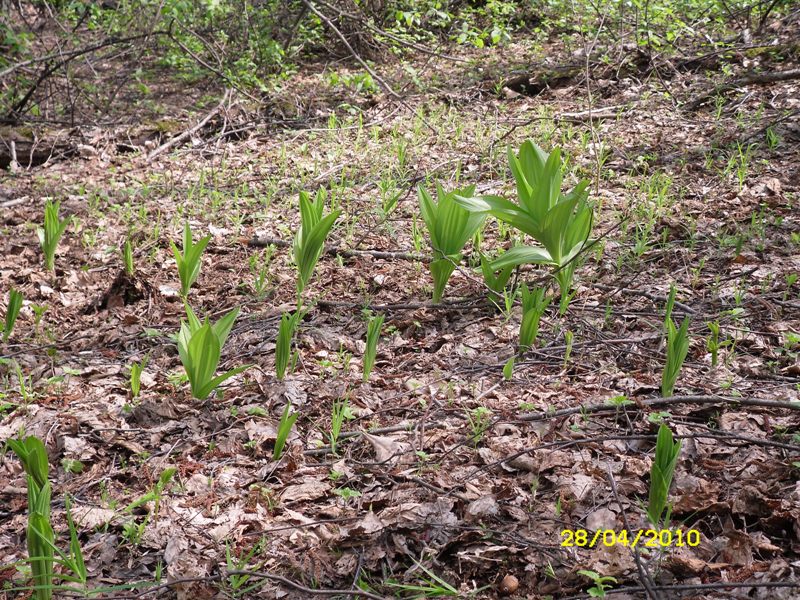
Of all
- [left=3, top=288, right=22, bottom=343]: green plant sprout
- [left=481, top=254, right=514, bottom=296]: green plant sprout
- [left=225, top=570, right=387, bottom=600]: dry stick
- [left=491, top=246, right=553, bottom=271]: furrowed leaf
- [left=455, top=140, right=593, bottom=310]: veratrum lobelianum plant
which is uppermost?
Result: [left=455, top=140, right=593, bottom=310]: veratrum lobelianum plant

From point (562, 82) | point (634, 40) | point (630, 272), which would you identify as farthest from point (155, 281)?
point (634, 40)

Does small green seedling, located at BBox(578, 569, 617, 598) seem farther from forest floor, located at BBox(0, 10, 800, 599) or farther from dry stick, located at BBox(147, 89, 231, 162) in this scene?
dry stick, located at BBox(147, 89, 231, 162)

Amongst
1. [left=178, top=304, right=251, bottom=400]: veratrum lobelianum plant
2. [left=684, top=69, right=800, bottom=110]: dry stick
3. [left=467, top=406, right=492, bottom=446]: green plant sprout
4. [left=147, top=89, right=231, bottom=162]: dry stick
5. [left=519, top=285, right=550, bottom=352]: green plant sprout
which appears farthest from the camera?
[left=147, top=89, right=231, bottom=162]: dry stick

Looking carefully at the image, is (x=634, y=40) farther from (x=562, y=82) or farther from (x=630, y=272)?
(x=630, y=272)

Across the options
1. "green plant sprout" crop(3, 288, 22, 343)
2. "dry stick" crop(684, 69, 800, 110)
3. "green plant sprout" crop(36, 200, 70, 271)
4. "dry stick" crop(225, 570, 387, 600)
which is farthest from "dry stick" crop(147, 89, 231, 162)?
"dry stick" crop(225, 570, 387, 600)

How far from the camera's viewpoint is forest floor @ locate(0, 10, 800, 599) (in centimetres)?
180

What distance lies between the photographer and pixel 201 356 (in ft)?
8.12

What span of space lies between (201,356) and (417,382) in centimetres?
81

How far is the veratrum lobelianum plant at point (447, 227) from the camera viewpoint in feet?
10.1

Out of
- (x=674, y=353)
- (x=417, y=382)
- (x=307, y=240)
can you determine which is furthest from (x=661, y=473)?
(x=307, y=240)

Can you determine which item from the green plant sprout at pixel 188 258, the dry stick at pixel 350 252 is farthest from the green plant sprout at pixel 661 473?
the green plant sprout at pixel 188 258

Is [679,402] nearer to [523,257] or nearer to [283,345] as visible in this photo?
[523,257]
